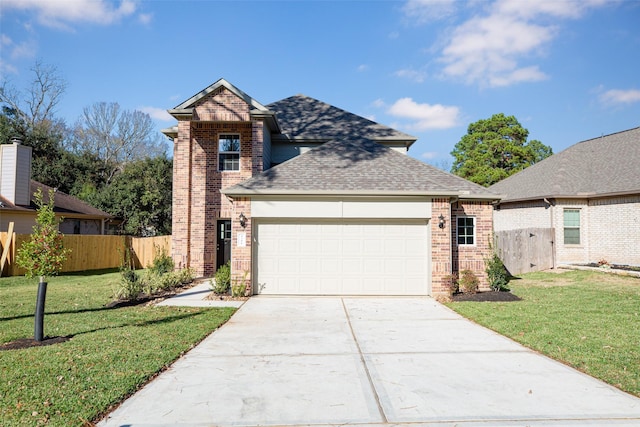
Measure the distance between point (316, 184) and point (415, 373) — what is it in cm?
739

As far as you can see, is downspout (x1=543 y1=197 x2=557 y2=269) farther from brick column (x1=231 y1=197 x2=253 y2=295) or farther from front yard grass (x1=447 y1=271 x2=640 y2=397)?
brick column (x1=231 y1=197 x2=253 y2=295)

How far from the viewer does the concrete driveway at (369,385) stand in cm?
415

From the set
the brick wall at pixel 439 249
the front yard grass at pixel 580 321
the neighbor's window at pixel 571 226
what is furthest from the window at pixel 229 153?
the neighbor's window at pixel 571 226

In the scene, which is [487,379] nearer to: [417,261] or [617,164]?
[417,261]

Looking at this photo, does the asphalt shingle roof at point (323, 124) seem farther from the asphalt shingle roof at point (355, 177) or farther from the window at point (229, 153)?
the asphalt shingle roof at point (355, 177)

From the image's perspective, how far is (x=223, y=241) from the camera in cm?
1608

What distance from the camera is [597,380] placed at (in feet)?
17.0

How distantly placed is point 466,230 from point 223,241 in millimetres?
9004

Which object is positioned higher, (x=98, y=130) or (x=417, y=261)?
(x=98, y=130)

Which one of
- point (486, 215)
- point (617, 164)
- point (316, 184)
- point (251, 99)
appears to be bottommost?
point (486, 215)

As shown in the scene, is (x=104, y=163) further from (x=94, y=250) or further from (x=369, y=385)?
(x=369, y=385)

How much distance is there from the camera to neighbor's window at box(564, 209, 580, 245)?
722 inches

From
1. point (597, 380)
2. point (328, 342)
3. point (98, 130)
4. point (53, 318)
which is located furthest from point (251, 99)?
point (98, 130)

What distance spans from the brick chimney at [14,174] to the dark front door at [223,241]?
434 inches
